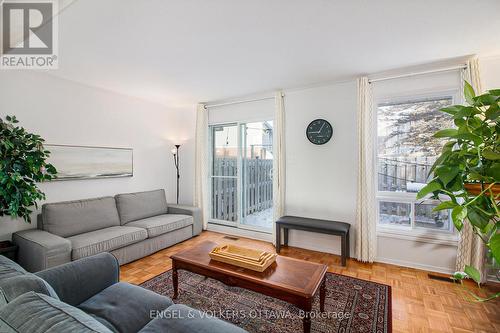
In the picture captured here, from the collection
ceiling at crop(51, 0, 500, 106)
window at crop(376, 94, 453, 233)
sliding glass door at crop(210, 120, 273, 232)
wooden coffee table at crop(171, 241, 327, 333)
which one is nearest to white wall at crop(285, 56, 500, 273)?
window at crop(376, 94, 453, 233)

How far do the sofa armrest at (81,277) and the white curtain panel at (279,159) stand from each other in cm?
249

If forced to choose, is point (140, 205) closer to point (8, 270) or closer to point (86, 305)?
point (86, 305)

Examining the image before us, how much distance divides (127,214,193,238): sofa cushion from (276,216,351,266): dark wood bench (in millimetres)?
1592

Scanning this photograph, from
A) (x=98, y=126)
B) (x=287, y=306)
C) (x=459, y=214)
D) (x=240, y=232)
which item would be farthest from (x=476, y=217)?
(x=98, y=126)

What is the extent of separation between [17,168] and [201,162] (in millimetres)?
2671

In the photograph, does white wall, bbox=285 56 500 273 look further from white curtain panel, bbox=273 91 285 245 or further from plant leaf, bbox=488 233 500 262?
plant leaf, bbox=488 233 500 262

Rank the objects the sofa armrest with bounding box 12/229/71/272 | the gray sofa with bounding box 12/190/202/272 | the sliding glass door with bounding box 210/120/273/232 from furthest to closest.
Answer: the sliding glass door with bounding box 210/120/273/232 → the gray sofa with bounding box 12/190/202/272 → the sofa armrest with bounding box 12/229/71/272

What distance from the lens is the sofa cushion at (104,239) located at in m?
2.58

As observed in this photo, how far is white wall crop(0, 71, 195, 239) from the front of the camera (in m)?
2.91

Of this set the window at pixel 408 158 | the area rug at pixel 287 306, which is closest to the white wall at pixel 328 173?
the window at pixel 408 158

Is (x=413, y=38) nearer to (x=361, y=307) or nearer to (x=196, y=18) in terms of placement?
(x=196, y=18)

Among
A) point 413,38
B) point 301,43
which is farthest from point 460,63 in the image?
point 301,43

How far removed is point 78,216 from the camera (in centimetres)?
302

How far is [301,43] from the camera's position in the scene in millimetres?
2354
